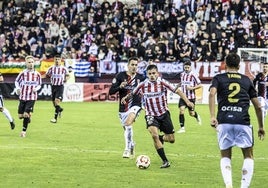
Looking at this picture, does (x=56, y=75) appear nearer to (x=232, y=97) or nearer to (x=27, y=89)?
(x=27, y=89)

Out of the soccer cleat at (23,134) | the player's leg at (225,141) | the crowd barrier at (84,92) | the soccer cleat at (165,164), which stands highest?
the player's leg at (225,141)

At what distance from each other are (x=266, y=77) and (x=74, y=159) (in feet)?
29.9

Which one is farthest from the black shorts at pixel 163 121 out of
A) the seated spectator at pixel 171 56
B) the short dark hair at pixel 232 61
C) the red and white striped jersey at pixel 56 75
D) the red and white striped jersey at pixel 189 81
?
the seated spectator at pixel 171 56

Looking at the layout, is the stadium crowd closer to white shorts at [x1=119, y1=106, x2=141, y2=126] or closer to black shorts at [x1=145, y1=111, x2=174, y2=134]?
white shorts at [x1=119, y1=106, x2=141, y2=126]

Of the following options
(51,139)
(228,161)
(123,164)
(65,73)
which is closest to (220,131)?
(228,161)

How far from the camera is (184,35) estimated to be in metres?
38.6

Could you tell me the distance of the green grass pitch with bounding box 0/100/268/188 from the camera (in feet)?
41.9

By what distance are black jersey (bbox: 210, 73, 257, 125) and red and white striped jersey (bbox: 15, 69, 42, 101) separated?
11166 millimetres

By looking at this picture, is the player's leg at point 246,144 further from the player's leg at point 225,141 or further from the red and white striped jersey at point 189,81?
the red and white striped jersey at point 189,81

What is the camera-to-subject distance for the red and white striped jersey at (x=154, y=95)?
14.9 metres

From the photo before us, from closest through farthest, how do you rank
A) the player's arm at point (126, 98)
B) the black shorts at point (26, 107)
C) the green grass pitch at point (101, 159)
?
the green grass pitch at point (101, 159), the player's arm at point (126, 98), the black shorts at point (26, 107)

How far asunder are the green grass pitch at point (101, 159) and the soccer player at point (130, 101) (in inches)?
16.7

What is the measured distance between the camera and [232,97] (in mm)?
10984

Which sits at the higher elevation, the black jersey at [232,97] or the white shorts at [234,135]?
the black jersey at [232,97]
